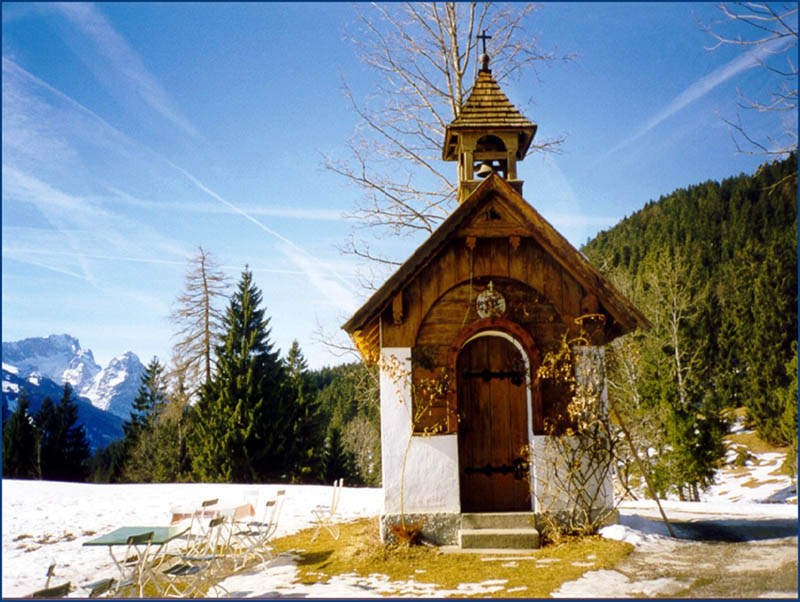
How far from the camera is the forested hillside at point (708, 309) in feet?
66.3

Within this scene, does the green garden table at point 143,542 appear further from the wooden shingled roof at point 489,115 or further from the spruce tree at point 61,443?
the spruce tree at point 61,443

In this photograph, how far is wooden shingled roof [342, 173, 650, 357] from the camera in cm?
784

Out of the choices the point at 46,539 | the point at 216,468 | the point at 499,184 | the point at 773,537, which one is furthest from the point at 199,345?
the point at 773,537

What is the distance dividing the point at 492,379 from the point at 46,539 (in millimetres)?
8012

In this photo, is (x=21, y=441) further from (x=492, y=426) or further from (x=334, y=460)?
(x=492, y=426)

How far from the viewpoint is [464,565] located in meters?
6.51

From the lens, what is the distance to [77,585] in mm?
6801

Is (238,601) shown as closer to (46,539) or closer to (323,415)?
(46,539)

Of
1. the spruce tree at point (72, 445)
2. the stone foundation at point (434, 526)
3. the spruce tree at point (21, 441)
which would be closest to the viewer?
the stone foundation at point (434, 526)

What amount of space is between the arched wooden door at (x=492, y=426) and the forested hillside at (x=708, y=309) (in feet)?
42.3

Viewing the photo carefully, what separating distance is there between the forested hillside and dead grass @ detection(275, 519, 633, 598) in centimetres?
1386

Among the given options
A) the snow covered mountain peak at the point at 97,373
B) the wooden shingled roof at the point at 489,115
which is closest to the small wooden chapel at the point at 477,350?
the wooden shingled roof at the point at 489,115

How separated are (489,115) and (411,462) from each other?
6044 mm

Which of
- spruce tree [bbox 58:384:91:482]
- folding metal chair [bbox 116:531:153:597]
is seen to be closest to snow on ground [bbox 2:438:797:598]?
folding metal chair [bbox 116:531:153:597]
